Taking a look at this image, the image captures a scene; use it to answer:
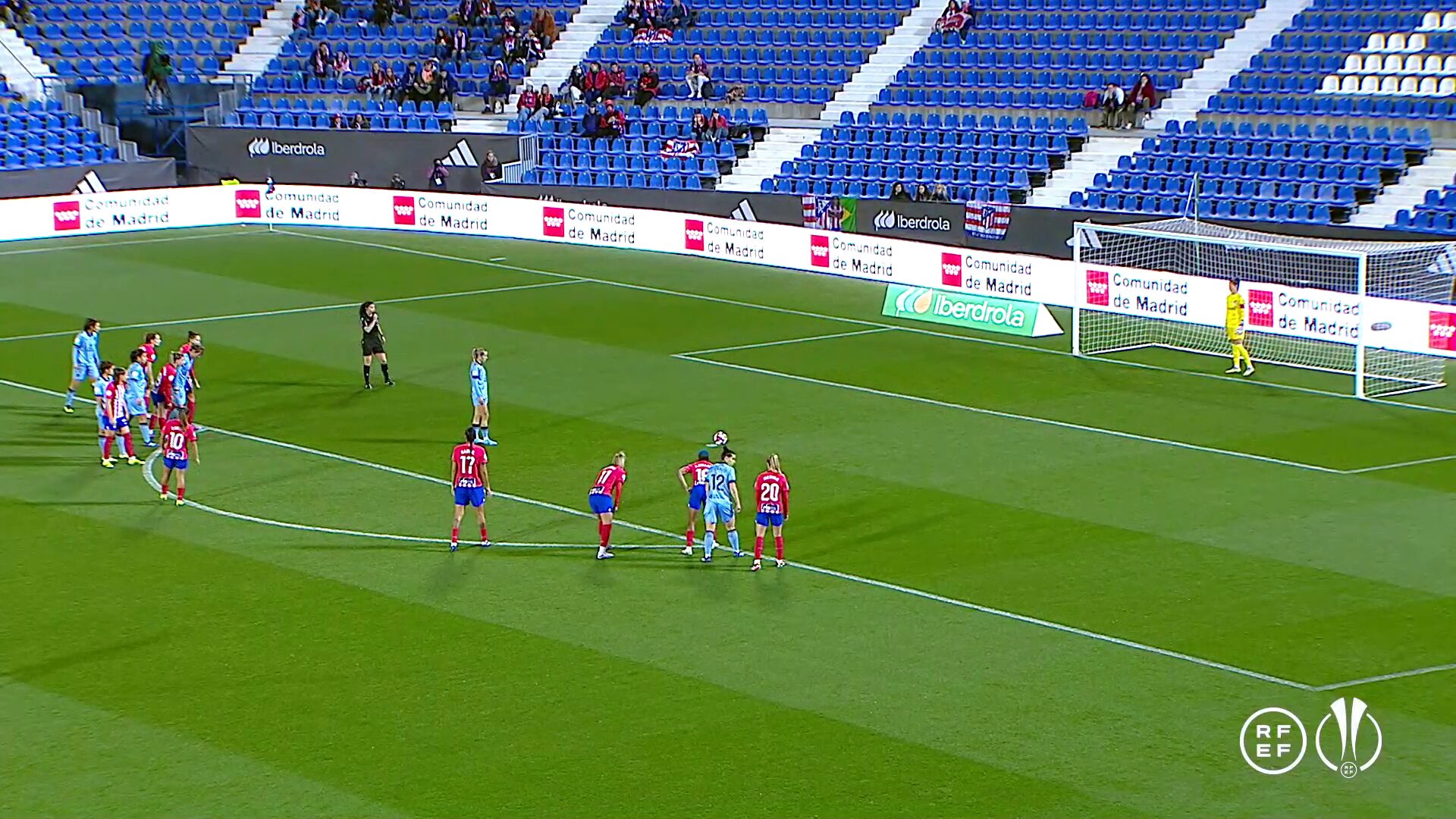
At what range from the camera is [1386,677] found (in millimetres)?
17719

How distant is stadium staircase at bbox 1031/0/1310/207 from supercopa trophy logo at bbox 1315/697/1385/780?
29891 mm

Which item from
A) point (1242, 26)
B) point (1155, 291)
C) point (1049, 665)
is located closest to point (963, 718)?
point (1049, 665)

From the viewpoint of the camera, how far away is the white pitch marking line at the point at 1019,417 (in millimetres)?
26484

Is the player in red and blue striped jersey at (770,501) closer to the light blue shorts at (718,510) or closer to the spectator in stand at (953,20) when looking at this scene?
the light blue shorts at (718,510)

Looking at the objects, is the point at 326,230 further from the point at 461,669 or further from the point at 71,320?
the point at 461,669

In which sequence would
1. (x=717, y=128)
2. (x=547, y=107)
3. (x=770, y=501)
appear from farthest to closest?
(x=547, y=107), (x=717, y=128), (x=770, y=501)

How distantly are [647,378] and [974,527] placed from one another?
10557 millimetres

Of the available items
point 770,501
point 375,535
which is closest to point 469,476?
point 375,535

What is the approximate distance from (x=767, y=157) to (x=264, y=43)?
66.7ft

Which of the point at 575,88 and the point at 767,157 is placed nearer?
the point at 767,157

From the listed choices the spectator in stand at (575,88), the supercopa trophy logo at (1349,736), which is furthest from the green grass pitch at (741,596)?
the spectator in stand at (575,88)

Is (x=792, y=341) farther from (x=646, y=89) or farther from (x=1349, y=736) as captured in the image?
(x=1349, y=736)

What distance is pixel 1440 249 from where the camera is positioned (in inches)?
1366

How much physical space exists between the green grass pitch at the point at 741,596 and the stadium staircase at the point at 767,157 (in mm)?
16532
